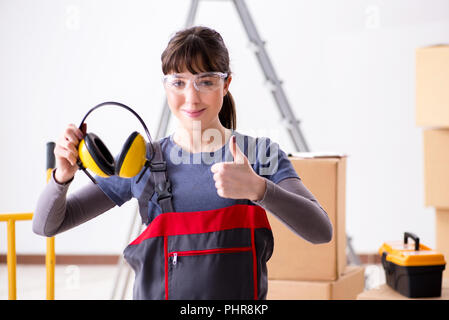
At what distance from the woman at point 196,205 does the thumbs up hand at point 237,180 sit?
0.20ft

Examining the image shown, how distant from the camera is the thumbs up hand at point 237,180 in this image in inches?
30.7

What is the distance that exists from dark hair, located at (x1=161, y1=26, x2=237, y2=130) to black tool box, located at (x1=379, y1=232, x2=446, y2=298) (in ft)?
2.96

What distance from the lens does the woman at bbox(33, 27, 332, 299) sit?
0.89 meters

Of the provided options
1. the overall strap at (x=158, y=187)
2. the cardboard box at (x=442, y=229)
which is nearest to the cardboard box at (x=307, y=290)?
the cardboard box at (x=442, y=229)

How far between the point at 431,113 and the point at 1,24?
320cm

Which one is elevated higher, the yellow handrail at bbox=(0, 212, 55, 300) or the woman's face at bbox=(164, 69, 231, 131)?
the woman's face at bbox=(164, 69, 231, 131)

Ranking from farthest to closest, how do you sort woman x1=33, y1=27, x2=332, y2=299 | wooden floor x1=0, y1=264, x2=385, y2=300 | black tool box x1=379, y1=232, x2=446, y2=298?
1. wooden floor x1=0, y1=264, x2=385, y2=300
2. black tool box x1=379, y1=232, x2=446, y2=298
3. woman x1=33, y1=27, x2=332, y2=299

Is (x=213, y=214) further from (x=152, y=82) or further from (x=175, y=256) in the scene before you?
(x=152, y=82)

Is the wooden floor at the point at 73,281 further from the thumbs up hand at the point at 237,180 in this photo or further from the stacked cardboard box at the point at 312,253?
the thumbs up hand at the point at 237,180

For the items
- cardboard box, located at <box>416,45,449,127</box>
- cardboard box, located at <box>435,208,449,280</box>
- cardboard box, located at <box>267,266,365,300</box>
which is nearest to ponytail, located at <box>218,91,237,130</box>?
cardboard box, located at <box>267,266,365,300</box>

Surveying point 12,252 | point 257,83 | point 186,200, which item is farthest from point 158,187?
point 257,83

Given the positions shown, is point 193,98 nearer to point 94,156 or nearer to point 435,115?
point 94,156

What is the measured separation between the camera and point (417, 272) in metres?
1.54

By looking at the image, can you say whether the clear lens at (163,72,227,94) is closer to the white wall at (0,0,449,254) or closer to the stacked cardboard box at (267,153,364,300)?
the stacked cardboard box at (267,153,364,300)
